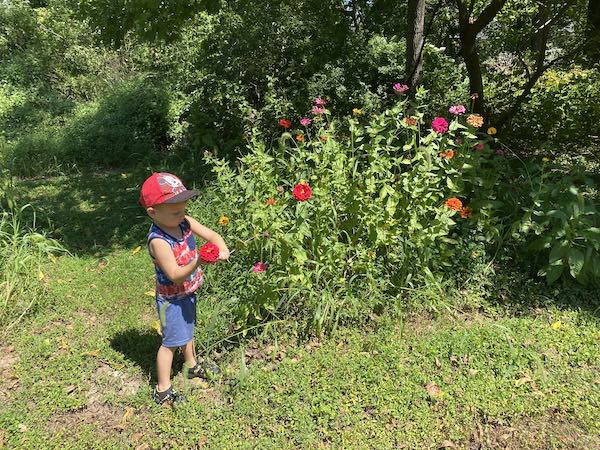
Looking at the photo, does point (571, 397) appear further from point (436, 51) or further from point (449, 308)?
point (436, 51)

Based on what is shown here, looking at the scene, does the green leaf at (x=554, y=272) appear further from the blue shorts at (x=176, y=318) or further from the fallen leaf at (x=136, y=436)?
the fallen leaf at (x=136, y=436)

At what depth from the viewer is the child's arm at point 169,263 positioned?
2.43 m

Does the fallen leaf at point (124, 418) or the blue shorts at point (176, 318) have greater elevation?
the blue shorts at point (176, 318)

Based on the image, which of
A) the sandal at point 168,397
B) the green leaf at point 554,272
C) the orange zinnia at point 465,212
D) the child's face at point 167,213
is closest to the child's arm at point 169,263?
the child's face at point 167,213

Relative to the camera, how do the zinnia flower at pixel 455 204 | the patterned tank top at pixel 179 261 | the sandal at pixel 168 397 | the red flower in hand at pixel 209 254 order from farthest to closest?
1. the zinnia flower at pixel 455 204
2. the sandal at pixel 168 397
3. the patterned tank top at pixel 179 261
4. the red flower in hand at pixel 209 254

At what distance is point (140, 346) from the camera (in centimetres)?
336

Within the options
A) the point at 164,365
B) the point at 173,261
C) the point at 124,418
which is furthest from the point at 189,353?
the point at 173,261

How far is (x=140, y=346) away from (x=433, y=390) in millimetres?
1957

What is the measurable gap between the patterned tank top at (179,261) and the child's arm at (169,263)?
0.06 metres

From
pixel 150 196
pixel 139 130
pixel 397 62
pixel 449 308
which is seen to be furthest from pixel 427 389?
pixel 139 130

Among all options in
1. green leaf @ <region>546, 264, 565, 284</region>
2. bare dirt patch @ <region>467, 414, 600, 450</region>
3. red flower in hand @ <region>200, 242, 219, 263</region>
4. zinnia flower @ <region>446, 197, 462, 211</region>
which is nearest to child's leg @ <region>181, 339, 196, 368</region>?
red flower in hand @ <region>200, 242, 219, 263</region>

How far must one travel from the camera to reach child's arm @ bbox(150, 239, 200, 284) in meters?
2.43

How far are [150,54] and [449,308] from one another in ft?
34.1

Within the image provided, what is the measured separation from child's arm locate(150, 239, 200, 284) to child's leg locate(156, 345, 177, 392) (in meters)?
0.52
